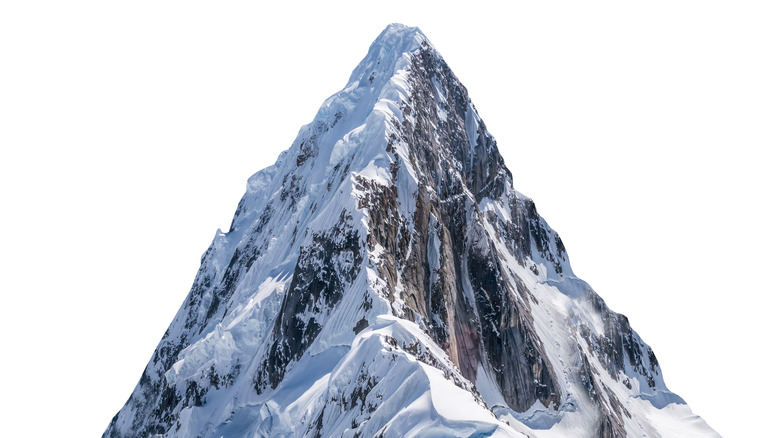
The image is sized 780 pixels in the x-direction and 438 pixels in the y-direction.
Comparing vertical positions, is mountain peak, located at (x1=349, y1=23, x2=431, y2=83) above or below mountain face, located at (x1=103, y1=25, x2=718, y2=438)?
above

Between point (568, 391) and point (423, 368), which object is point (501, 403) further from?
point (423, 368)

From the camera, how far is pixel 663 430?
92750 mm

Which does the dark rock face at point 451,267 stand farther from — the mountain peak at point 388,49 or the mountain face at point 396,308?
the mountain peak at point 388,49

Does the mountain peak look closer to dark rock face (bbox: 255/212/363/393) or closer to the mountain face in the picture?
the mountain face

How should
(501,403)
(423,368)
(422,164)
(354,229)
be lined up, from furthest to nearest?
(422,164) < (501,403) < (354,229) < (423,368)

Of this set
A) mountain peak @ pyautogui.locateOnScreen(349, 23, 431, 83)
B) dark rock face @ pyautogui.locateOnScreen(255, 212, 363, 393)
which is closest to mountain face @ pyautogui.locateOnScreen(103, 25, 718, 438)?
dark rock face @ pyautogui.locateOnScreen(255, 212, 363, 393)

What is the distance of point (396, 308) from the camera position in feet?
211

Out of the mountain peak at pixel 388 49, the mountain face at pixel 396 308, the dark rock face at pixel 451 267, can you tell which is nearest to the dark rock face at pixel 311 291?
the mountain face at pixel 396 308

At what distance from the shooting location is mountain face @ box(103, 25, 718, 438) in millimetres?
58406

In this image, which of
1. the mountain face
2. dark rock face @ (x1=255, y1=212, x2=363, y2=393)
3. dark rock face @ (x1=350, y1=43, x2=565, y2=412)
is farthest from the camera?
dark rock face @ (x1=350, y1=43, x2=565, y2=412)

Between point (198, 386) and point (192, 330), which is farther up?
point (192, 330)

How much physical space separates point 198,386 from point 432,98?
37957mm

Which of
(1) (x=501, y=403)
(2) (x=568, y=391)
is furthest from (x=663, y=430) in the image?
(1) (x=501, y=403)

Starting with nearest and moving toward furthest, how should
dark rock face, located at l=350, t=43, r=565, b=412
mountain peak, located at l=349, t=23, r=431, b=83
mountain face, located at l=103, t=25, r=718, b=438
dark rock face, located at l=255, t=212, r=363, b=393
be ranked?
mountain face, located at l=103, t=25, r=718, b=438, dark rock face, located at l=255, t=212, r=363, b=393, dark rock face, located at l=350, t=43, r=565, b=412, mountain peak, located at l=349, t=23, r=431, b=83
